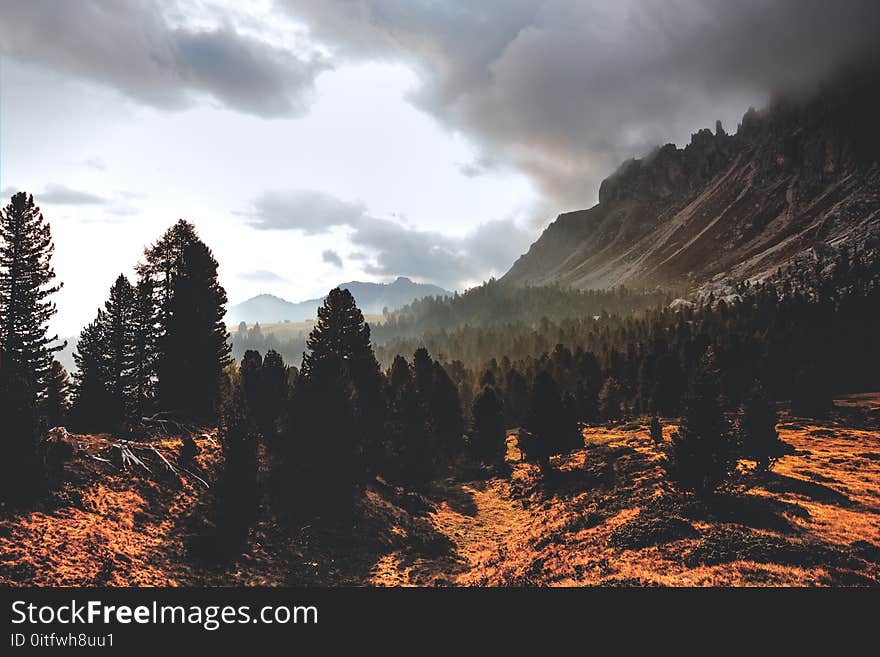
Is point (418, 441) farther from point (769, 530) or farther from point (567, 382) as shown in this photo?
point (567, 382)

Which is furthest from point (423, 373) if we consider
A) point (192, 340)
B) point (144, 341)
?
point (144, 341)

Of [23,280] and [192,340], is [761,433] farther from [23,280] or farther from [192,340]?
[23,280]

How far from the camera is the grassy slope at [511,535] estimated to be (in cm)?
1731

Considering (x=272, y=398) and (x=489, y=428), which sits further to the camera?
(x=489, y=428)

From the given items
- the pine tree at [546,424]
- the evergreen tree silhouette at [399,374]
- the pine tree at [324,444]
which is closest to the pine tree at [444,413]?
the evergreen tree silhouette at [399,374]

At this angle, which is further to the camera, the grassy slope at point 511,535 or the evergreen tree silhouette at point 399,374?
the evergreen tree silhouette at point 399,374

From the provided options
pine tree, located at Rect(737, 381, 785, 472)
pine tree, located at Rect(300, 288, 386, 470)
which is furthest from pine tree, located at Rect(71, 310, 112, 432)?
pine tree, located at Rect(737, 381, 785, 472)

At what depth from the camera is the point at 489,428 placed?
5169 cm

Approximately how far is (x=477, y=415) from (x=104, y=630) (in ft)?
149

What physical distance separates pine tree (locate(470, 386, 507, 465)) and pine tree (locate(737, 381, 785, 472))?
81.0ft

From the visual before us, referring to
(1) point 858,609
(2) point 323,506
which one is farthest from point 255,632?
(2) point 323,506

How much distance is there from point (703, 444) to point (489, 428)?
2679 cm

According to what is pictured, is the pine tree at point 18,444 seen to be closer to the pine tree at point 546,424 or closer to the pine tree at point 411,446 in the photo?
the pine tree at point 411,446

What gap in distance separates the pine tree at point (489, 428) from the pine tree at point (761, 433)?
24686 mm
